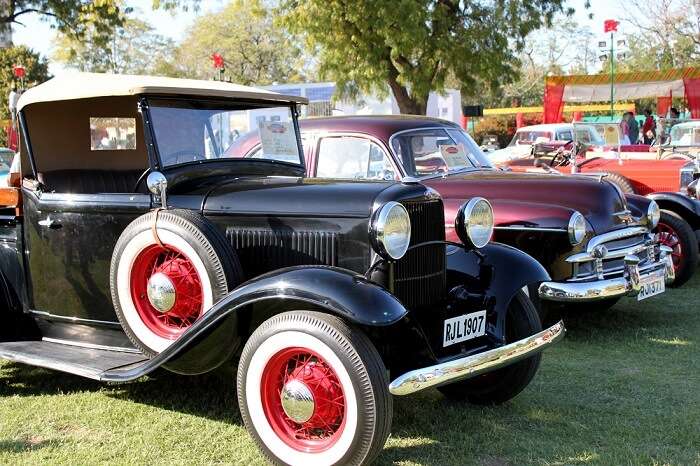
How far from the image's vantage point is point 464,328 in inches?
151

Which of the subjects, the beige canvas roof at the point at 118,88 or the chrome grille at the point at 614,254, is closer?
the beige canvas roof at the point at 118,88

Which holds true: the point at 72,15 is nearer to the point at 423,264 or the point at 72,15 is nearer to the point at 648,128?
the point at 648,128

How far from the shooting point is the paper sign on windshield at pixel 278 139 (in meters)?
4.68

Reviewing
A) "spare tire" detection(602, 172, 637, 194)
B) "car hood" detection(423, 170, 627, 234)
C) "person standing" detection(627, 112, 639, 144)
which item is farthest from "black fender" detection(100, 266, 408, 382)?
"person standing" detection(627, 112, 639, 144)

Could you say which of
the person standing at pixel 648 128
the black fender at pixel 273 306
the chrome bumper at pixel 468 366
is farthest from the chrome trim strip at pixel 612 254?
the person standing at pixel 648 128

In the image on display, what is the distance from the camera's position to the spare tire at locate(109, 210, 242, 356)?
11.8ft

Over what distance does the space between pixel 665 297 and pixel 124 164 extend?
16.6 ft

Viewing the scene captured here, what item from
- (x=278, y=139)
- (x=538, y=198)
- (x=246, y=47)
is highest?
(x=246, y=47)

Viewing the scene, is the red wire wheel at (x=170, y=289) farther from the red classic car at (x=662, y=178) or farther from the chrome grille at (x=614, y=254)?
the red classic car at (x=662, y=178)

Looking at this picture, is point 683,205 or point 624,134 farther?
point 624,134

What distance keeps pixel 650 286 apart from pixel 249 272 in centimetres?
337

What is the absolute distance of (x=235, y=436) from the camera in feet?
12.2

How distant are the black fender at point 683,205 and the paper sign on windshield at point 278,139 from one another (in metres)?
4.74

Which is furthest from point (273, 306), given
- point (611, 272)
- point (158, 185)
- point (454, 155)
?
point (454, 155)
